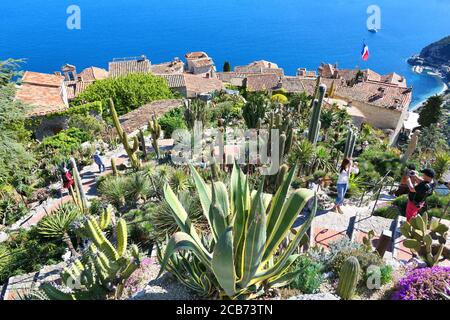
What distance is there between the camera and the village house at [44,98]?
2388 cm

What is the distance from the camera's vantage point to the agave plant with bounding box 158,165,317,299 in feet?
13.1

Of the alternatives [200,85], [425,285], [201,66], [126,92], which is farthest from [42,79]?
[425,285]

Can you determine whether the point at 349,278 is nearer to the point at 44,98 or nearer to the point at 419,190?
the point at 419,190

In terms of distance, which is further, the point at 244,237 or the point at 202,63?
the point at 202,63

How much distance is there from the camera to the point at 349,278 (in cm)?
480

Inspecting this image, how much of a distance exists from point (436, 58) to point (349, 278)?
8365cm

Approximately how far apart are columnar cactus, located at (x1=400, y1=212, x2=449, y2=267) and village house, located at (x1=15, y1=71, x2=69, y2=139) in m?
21.4

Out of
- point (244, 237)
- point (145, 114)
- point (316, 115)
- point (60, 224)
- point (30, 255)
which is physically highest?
point (316, 115)

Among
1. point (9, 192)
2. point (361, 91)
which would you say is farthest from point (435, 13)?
→ point (9, 192)

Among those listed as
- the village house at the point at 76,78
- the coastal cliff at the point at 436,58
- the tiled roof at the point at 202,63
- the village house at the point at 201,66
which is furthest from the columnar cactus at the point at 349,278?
the coastal cliff at the point at 436,58

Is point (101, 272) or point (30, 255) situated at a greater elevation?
point (101, 272)

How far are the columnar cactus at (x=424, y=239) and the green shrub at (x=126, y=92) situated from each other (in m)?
23.2

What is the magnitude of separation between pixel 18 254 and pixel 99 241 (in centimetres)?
359
